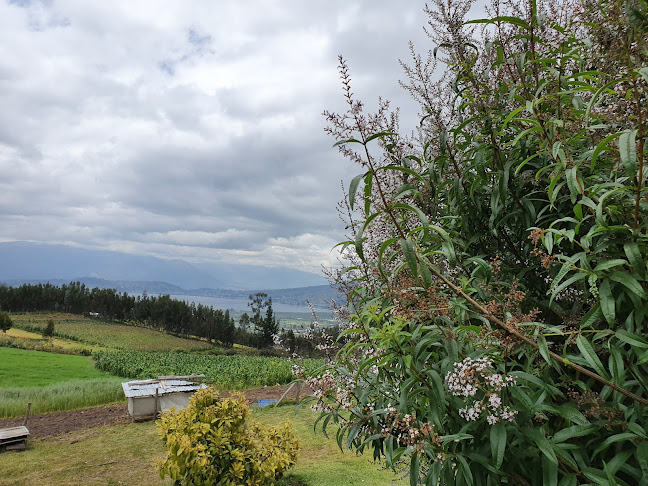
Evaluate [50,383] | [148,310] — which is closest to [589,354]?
[50,383]

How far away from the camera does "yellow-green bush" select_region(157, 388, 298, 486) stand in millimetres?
5430

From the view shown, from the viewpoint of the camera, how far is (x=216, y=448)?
5.62 m

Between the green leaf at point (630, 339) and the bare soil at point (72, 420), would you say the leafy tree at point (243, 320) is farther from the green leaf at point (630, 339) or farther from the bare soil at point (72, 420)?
the green leaf at point (630, 339)

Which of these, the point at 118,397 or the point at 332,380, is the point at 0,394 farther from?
the point at 332,380

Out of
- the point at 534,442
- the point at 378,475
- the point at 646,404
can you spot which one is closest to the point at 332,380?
the point at 534,442

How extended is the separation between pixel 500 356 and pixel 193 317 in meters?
80.1

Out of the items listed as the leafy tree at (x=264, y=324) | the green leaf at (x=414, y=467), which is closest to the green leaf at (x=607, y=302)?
the green leaf at (x=414, y=467)

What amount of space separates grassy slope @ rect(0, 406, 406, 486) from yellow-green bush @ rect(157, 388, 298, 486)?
0.84 m

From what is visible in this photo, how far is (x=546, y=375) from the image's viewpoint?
1548mm

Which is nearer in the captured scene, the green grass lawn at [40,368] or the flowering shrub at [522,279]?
the flowering shrub at [522,279]

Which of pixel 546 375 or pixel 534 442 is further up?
pixel 546 375

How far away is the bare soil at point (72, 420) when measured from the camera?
1335 cm

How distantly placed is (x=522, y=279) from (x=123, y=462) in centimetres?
1090

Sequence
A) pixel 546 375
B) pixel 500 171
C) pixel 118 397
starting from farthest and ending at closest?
pixel 118 397
pixel 500 171
pixel 546 375
